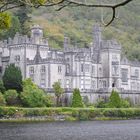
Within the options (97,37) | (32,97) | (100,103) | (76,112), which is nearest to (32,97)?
(32,97)

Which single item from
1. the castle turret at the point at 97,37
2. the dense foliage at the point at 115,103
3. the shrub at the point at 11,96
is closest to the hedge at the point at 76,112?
the dense foliage at the point at 115,103

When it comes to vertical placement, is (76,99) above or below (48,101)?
above

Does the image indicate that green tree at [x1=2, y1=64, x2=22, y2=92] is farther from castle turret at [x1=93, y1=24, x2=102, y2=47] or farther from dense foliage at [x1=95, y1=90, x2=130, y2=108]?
castle turret at [x1=93, y1=24, x2=102, y2=47]

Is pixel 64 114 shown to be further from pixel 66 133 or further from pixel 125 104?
pixel 66 133

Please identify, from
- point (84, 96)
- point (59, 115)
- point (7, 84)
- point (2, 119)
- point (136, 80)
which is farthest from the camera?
point (136, 80)

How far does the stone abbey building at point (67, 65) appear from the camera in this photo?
90.9 m

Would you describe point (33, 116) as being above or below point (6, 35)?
below

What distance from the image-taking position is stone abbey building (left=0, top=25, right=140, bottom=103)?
298ft

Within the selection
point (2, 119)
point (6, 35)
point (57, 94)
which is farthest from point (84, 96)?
point (6, 35)

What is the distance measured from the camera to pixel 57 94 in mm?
85188

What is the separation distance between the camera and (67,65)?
3669 inches

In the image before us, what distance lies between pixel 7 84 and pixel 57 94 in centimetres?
881

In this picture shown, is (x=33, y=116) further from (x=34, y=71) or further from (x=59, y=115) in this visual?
(x=34, y=71)

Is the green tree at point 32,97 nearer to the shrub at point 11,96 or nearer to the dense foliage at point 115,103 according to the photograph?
the shrub at point 11,96
